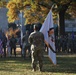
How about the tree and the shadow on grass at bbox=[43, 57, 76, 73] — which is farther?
the tree

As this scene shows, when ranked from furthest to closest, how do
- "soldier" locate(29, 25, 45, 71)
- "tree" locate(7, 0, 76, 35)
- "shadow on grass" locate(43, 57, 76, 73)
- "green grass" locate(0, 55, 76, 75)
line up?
"tree" locate(7, 0, 76, 35), "shadow on grass" locate(43, 57, 76, 73), "soldier" locate(29, 25, 45, 71), "green grass" locate(0, 55, 76, 75)

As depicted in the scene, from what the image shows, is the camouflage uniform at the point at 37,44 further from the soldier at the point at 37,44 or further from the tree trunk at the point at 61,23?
the tree trunk at the point at 61,23

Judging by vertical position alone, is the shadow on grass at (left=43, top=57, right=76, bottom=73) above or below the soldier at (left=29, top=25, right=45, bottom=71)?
below

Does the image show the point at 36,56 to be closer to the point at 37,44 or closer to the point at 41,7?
the point at 37,44

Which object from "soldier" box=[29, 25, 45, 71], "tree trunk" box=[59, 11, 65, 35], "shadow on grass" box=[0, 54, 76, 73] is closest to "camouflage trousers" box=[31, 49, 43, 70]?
"soldier" box=[29, 25, 45, 71]

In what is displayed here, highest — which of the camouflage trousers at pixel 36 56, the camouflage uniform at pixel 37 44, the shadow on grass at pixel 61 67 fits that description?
the camouflage uniform at pixel 37 44

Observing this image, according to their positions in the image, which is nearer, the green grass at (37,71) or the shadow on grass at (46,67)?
the green grass at (37,71)

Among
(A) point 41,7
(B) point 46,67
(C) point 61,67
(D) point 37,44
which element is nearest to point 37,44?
(D) point 37,44

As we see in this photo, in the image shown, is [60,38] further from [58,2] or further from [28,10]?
[28,10]

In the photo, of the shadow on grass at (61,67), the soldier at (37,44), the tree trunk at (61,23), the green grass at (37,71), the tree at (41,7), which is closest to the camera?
the green grass at (37,71)

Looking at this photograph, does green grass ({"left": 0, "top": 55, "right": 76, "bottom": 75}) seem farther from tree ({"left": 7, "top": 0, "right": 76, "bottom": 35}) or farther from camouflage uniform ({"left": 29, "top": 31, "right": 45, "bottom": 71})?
tree ({"left": 7, "top": 0, "right": 76, "bottom": 35})

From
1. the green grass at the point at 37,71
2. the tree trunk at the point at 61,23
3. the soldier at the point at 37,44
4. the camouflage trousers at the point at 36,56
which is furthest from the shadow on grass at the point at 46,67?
Answer: the tree trunk at the point at 61,23

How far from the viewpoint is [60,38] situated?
1244 inches

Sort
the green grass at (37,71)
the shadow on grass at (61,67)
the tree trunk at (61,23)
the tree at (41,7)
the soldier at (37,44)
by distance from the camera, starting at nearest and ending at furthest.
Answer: the green grass at (37,71) < the soldier at (37,44) < the shadow on grass at (61,67) < the tree at (41,7) < the tree trunk at (61,23)
